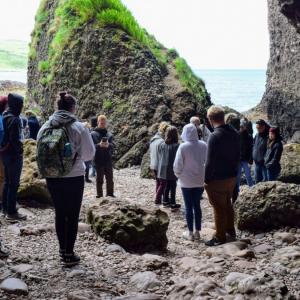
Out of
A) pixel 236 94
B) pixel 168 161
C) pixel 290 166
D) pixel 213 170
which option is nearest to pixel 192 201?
pixel 213 170

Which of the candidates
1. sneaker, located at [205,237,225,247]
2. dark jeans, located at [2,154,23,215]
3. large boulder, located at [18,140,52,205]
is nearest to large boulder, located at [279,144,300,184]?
sneaker, located at [205,237,225,247]

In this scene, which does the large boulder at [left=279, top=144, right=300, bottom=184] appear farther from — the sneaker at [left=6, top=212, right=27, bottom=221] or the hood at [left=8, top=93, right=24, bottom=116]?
Answer: the hood at [left=8, top=93, right=24, bottom=116]

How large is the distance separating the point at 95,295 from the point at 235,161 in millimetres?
3051

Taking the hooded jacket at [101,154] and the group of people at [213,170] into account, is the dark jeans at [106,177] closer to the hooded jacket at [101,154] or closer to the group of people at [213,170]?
the hooded jacket at [101,154]

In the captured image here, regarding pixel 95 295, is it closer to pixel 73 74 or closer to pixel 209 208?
pixel 209 208

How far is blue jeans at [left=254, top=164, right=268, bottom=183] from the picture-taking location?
11250 mm

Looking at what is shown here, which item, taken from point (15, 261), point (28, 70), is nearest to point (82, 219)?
point (15, 261)

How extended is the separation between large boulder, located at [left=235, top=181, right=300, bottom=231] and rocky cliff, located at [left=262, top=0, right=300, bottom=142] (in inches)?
737

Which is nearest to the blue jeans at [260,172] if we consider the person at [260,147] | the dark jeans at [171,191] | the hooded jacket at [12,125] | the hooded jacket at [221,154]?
the person at [260,147]

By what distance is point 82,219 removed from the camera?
8.59 m

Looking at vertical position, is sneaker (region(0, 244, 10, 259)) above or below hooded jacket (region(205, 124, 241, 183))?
below

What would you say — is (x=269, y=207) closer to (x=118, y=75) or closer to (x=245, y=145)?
(x=245, y=145)

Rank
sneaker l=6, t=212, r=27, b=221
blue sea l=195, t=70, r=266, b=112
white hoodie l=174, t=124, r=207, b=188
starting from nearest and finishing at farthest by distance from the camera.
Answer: white hoodie l=174, t=124, r=207, b=188
sneaker l=6, t=212, r=27, b=221
blue sea l=195, t=70, r=266, b=112

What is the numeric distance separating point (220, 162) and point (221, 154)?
11cm
